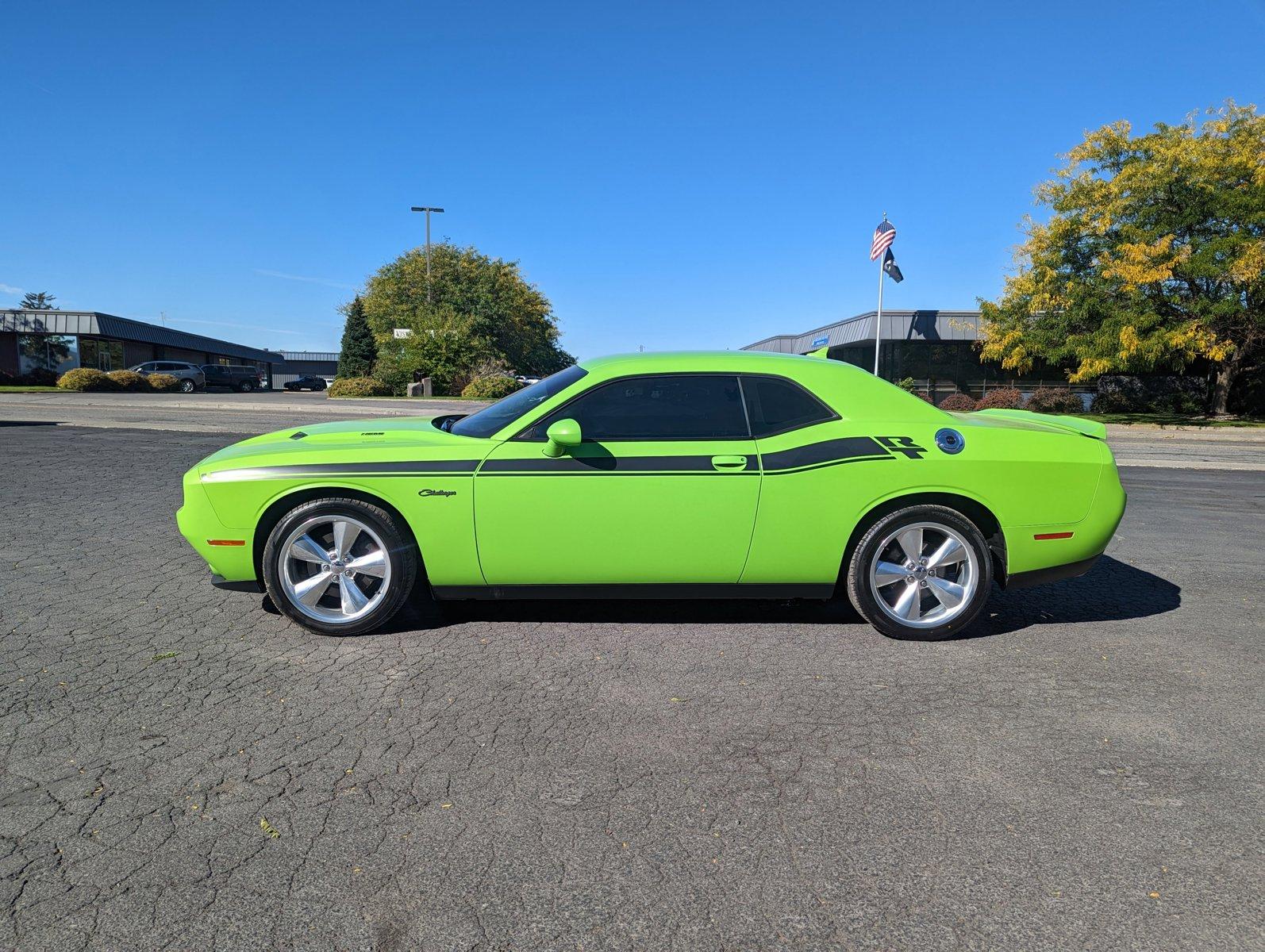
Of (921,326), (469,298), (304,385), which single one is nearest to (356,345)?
(304,385)

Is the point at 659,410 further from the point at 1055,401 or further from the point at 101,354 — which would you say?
the point at 101,354

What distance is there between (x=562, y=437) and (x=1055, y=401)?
3629 centimetres

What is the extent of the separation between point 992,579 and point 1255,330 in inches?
1104

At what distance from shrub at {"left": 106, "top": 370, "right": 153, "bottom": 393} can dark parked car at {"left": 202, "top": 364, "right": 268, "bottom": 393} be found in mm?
7945

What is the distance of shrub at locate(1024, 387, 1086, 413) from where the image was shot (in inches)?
1379

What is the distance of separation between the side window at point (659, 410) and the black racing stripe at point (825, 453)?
0.21 metres

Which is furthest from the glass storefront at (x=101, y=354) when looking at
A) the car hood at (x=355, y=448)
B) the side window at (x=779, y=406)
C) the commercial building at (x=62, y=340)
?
the side window at (x=779, y=406)

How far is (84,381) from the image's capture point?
40.2 metres

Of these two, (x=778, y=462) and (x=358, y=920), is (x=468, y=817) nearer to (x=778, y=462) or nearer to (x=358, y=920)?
(x=358, y=920)

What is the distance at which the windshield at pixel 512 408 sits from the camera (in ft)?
14.5

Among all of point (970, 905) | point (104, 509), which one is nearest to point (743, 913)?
point (970, 905)

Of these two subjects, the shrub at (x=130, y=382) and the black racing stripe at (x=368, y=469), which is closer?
the black racing stripe at (x=368, y=469)

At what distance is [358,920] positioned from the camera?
2080 mm

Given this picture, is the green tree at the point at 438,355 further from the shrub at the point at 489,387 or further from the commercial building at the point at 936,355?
the commercial building at the point at 936,355
